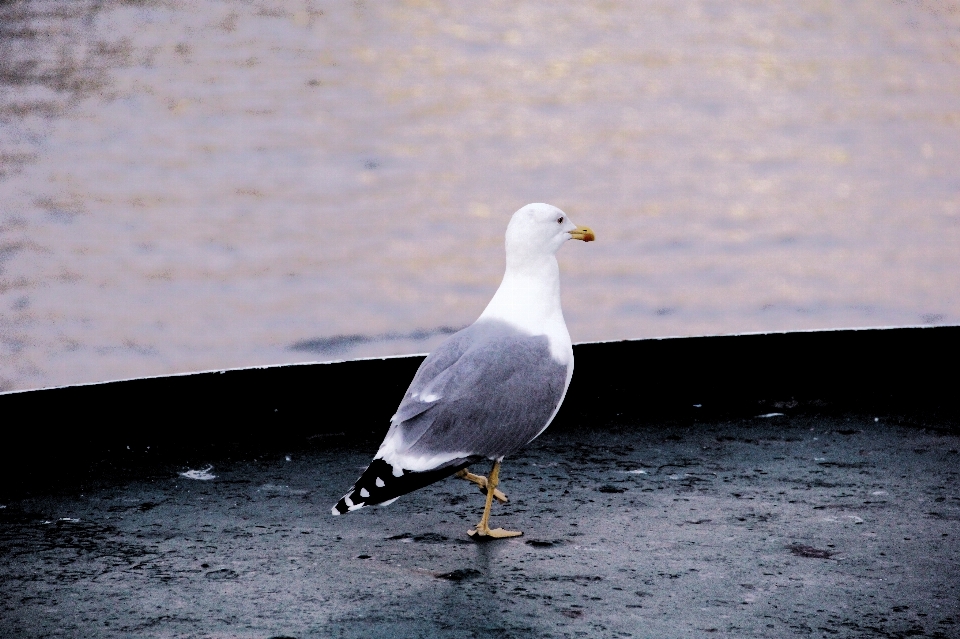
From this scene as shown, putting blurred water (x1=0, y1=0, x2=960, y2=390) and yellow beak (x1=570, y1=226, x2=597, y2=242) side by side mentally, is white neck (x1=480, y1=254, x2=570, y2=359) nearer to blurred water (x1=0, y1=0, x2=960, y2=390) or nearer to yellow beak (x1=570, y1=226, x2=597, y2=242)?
yellow beak (x1=570, y1=226, x2=597, y2=242)

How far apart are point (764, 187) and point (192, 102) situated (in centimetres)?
1026

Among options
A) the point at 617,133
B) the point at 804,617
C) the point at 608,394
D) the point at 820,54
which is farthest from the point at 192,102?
the point at 804,617

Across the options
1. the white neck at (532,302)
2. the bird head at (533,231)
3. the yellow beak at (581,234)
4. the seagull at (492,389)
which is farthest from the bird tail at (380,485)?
the yellow beak at (581,234)

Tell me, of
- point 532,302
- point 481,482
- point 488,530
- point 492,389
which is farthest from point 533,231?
point 488,530

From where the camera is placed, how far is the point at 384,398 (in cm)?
457

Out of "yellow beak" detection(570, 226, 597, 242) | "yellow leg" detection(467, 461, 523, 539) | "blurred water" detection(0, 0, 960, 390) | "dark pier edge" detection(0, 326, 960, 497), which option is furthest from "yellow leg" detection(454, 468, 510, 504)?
"blurred water" detection(0, 0, 960, 390)

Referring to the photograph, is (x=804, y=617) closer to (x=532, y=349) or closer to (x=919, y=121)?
(x=532, y=349)

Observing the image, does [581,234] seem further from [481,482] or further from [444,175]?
[444,175]

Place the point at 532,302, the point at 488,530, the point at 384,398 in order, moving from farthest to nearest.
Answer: the point at 384,398 < the point at 532,302 < the point at 488,530

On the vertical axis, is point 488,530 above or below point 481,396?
below

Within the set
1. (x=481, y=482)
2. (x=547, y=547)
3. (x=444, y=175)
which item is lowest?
(x=547, y=547)

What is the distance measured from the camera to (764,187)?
16.9 metres

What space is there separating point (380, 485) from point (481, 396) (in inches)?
14.3

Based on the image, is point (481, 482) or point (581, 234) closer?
point (481, 482)
